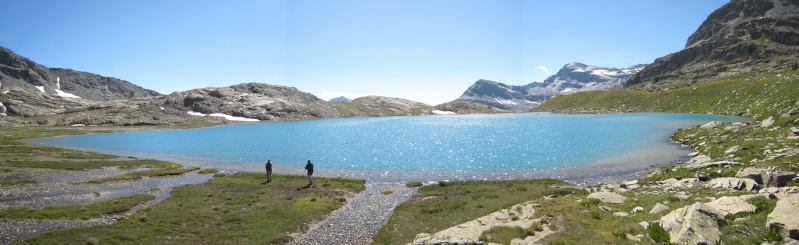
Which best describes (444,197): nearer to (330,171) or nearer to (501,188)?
(501,188)

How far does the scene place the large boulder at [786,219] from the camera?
12844mm

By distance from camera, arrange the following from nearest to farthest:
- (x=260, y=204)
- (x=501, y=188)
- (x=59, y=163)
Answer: (x=260, y=204) < (x=501, y=188) < (x=59, y=163)

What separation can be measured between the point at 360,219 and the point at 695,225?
877 inches

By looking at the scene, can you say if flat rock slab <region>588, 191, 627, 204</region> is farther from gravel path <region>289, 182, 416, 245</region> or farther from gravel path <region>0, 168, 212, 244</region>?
gravel path <region>0, 168, 212, 244</region>

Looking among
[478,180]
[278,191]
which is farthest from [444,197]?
[278,191]

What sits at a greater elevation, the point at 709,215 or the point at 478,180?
the point at 709,215

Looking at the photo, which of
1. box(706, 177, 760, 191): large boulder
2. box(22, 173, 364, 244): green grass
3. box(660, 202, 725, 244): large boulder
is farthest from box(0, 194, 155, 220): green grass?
box(706, 177, 760, 191): large boulder

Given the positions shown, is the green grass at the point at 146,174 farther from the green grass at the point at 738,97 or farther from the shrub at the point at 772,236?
the green grass at the point at 738,97

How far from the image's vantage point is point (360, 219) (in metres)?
29.8

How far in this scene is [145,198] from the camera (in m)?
36.1

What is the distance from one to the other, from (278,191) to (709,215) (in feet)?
124

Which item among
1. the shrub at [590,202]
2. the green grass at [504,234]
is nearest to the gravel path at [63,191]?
the green grass at [504,234]

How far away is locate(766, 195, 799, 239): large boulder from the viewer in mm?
12844

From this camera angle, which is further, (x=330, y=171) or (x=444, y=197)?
(x=330, y=171)
